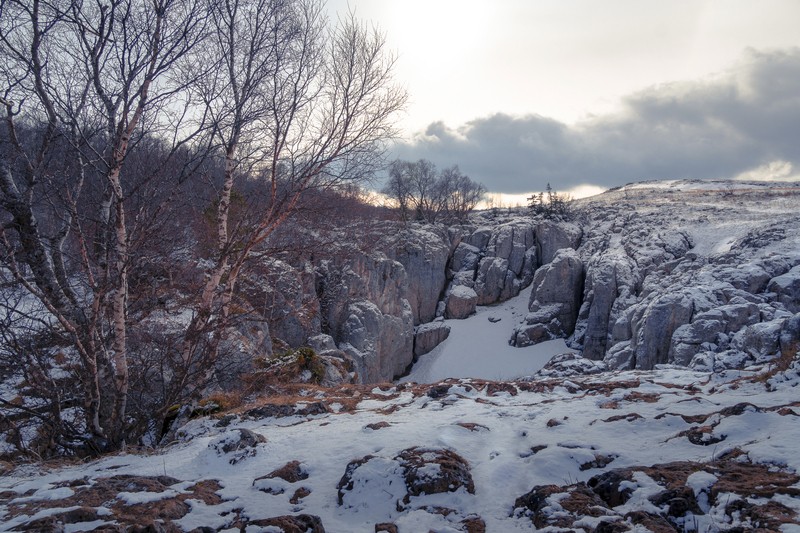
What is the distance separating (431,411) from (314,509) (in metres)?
2.84

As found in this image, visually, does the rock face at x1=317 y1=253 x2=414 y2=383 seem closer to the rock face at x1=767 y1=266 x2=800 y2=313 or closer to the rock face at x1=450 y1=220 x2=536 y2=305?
the rock face at x1=450 y1=220 x2=536 y2=305

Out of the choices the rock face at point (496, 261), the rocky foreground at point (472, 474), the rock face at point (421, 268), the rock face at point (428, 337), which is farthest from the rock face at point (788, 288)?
the rock face at point (421, 268)

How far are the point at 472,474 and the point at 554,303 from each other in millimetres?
27310

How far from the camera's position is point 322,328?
2361cm

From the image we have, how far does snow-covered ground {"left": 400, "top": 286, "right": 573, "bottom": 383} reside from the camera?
26922mm

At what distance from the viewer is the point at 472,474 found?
3955mm

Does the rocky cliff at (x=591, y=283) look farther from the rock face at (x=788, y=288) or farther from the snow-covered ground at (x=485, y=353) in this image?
the snow-covered ground at (x=485, y=353)

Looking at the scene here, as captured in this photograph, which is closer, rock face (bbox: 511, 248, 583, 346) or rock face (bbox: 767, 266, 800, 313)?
rock face (bbox: 767, 266, 800, 313)

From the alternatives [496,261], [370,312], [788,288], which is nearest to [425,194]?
[496,261]

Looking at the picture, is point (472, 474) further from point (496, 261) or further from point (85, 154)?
point (496, 261)

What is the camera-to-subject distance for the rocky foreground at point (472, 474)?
3.00m

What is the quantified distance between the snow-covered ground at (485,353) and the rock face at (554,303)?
0.73 meters

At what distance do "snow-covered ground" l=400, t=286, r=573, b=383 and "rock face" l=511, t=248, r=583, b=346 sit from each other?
2.38 feet

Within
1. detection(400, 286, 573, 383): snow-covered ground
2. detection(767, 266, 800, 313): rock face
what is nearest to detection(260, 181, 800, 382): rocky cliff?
detection(767, 266, 800, 313): rock face
